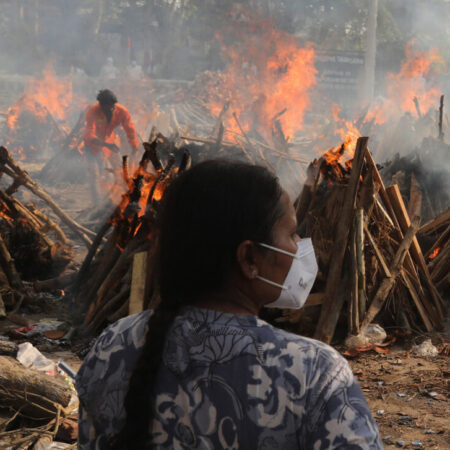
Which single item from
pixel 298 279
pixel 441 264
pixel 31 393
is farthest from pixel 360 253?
pixel 298 279

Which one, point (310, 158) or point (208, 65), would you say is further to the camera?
point (208, 65)

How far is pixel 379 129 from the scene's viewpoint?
15.5 m

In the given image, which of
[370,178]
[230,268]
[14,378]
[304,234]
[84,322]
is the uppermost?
[230,268]

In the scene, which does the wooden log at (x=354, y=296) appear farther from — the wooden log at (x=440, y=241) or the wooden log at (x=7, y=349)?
the wooden log at (x=7, y=349)

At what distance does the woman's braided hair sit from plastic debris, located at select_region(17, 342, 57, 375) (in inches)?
134

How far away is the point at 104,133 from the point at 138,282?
21.9 feet

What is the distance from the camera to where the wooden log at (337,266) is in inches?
209

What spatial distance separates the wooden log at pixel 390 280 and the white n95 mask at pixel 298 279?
395cm

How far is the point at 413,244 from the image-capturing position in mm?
5789

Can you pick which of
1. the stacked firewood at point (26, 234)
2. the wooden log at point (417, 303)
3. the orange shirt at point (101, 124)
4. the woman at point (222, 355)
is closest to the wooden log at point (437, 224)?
the wooden log at point (417, 303)

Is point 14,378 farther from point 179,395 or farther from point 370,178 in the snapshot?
point 370,178

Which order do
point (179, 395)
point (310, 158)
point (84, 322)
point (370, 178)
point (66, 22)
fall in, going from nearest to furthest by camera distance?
1. point (179, 395)
2. point (370, 178)
3. point (84, 322)
4. point (310, 158)
5. point (66, 22)

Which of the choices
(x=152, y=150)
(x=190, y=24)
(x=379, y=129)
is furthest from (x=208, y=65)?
(x=152, y=150)

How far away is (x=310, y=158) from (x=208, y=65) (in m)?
16.2
